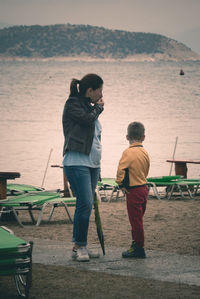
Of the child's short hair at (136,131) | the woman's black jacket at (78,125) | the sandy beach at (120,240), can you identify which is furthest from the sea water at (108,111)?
the woman's black jacket at (78,125)

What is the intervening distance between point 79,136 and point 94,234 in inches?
95.2

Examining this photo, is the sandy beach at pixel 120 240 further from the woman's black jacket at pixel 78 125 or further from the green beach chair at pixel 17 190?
the woman's black jacket at pixel 78 125

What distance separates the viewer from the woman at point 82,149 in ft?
16.9

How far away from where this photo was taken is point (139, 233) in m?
5.48

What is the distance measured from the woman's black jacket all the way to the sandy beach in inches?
40.1

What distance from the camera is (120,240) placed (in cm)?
685

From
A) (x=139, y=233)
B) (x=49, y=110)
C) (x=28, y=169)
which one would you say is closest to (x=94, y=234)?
(x=139, y=233)

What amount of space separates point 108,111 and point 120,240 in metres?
57.4

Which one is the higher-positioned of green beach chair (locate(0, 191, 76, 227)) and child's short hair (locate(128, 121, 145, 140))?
child's short hair (locate(128, 121, 145, 140))

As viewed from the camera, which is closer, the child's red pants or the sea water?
the child's red pants

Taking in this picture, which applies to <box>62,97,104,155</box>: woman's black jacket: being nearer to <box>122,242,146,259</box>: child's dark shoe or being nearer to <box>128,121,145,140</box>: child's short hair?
<box>128,121,145,140</box>: child's short hair

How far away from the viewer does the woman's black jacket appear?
514 centimetres

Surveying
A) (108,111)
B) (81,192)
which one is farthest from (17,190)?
(108,111)

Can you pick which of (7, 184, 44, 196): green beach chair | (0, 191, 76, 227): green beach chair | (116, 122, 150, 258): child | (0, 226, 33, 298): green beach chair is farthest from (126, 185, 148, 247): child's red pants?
(7, 184, 44, 196): green beach chair
